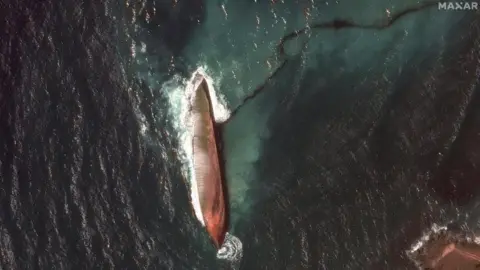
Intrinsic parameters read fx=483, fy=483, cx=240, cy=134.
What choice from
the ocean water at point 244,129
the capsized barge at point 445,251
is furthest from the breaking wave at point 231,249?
the capsized barge at point 445,251

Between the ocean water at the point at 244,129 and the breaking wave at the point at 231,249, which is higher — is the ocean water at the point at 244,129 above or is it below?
above

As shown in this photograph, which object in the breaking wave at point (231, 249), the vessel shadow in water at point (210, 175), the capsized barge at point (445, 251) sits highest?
the vessel shadow in water at point (210, 175)

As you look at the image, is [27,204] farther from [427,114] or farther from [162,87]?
[427,114]

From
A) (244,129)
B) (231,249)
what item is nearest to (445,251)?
(231,249)

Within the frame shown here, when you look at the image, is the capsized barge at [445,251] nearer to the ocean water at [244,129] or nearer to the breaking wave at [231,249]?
the ocean water at [244,129]

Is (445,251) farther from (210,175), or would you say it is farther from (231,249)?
(210,175)

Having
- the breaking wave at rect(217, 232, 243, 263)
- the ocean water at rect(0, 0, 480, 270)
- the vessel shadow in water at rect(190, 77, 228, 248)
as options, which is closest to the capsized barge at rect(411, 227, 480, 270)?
the ocean water at rect(0, 0, 480, 270)

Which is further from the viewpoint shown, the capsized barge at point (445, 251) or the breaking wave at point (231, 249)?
the breaking wave at point (231, 249)
